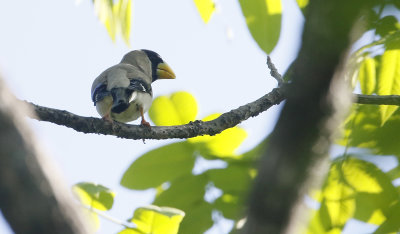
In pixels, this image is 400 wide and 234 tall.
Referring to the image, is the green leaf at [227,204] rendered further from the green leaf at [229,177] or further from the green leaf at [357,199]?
the green leaf at [357,199]

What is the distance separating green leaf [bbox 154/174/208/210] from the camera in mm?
3023

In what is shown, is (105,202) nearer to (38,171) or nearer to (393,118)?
(393,118)

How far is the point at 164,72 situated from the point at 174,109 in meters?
4.65

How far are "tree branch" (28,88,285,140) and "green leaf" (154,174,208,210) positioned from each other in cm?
68

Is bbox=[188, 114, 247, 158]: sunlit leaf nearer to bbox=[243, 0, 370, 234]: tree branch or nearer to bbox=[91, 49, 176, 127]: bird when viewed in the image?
bbox=[91, 49, 176, 127]: bird

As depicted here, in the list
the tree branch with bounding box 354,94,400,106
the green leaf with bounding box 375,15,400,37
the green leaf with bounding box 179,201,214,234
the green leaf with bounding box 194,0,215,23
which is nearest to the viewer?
the green leaf with bounding box 375,15,400,37

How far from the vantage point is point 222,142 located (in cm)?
353

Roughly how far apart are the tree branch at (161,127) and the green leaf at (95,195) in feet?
2.50

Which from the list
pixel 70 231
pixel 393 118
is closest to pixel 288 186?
pixel 70 231

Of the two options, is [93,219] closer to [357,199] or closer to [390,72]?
[357,199]

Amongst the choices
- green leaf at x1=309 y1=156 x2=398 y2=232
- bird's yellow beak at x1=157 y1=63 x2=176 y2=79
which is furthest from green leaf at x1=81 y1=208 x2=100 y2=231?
bird's yellow beak at x1=157 y1=63 x2=176 y2=79

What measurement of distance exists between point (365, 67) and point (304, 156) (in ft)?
7.19

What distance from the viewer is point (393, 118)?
8.43 feet

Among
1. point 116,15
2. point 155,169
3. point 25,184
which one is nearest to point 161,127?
point 155,169
